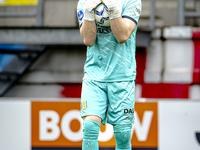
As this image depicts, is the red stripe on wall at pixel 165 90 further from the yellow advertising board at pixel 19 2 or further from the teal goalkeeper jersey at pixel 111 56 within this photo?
the yellow advertising board at pixel 19 2

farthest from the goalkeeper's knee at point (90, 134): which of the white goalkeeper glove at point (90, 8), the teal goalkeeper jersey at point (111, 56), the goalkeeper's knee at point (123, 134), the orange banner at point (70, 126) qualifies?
the orange banner at point (70, 126)

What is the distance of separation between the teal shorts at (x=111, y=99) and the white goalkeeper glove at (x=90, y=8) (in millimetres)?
485

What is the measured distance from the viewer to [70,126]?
4.10 metres

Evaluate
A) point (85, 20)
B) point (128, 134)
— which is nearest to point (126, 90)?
point (128, 134)

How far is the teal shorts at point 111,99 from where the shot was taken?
2.06 metres

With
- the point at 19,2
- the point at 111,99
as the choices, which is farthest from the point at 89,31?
the point at 19,2

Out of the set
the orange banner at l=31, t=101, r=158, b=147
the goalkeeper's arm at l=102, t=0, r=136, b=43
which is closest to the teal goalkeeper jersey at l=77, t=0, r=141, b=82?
the goalkeeper's arm at l=102, t=0, r=136, b=43

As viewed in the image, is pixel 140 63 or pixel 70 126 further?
pixel 140 63

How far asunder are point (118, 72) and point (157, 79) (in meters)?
2.65

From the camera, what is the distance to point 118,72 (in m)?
2.11

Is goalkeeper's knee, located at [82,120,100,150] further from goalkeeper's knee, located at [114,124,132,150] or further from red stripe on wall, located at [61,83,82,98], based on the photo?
red stripe on wall, located at [61,83,82,98]

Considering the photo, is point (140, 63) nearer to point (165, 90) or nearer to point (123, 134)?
point (165, 90)

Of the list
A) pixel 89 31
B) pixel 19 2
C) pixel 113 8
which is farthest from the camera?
pixel 19 2

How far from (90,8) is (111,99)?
70 centimetres
